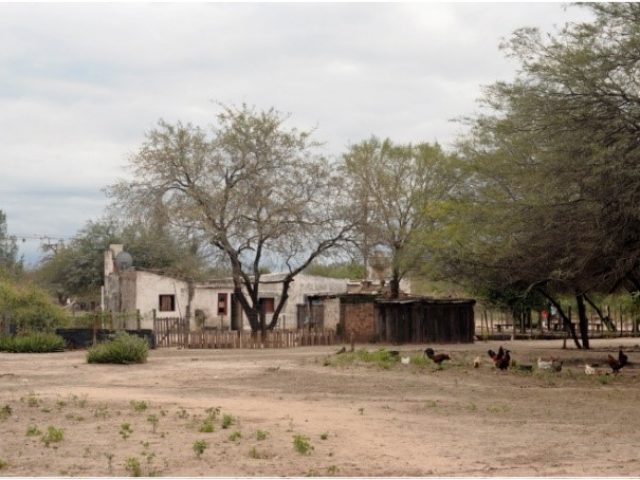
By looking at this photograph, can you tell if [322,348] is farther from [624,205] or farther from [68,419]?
[68,419]

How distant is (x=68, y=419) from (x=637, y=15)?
13.7 m

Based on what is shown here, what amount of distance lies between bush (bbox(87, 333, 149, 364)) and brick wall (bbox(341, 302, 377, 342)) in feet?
50.9

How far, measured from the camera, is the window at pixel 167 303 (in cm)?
5566

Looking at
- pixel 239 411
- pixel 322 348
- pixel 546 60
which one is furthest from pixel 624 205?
pixel 322 348

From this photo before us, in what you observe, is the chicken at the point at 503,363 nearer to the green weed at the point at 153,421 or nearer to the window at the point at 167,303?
the green weed at the point at 153,421

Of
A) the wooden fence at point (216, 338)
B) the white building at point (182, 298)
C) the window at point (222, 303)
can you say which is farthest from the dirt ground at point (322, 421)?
the window at point (222, 303)

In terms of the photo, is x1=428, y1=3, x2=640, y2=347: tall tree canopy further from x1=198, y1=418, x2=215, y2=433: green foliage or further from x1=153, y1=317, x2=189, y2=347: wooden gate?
x1=153, y1=317, x2=189, y2=347: wooden gate

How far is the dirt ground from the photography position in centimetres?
1133

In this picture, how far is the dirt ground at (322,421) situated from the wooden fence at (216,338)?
12.6m

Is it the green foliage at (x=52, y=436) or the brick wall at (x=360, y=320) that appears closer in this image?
the green foliage at (x=52, y=436)

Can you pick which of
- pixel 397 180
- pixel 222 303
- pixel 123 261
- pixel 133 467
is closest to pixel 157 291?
pixel 123 261

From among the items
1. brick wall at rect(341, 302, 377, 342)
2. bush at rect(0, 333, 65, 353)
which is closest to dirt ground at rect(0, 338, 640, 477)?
bush at rect(0, 333, 65, 353)

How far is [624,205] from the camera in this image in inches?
778

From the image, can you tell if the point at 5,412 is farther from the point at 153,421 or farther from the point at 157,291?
the point at 157,291
